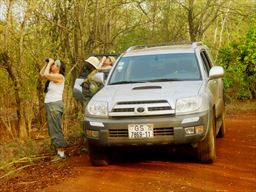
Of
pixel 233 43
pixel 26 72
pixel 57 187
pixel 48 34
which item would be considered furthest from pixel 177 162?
pixel 233 43

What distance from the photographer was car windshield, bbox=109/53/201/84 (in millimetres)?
7695

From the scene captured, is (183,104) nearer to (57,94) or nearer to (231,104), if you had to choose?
(57,94)

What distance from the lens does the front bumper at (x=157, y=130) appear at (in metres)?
6.63

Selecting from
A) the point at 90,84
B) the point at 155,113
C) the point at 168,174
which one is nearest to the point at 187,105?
the point at 155,113

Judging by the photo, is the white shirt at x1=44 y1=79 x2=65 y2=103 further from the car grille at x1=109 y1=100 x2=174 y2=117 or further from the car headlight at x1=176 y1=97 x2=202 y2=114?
the car headlight at x1=176 y1=97 x2=202 y2=114

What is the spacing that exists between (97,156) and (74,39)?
25.8ft

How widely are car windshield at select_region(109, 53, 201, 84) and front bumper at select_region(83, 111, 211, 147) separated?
41.9 inches

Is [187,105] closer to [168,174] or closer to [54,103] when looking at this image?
[168,174]

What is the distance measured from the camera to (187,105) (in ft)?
22.1

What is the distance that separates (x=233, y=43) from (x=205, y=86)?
1311 centimetres

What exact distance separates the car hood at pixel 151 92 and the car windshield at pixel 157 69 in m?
0.27

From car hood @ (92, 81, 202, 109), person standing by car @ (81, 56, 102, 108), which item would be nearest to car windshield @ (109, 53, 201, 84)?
car hood @ (92, 81, 202, 109)

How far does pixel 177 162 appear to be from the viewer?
24.2 feet

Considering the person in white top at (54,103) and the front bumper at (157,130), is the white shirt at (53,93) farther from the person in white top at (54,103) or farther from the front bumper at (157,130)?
the front bumper at (157,130)
